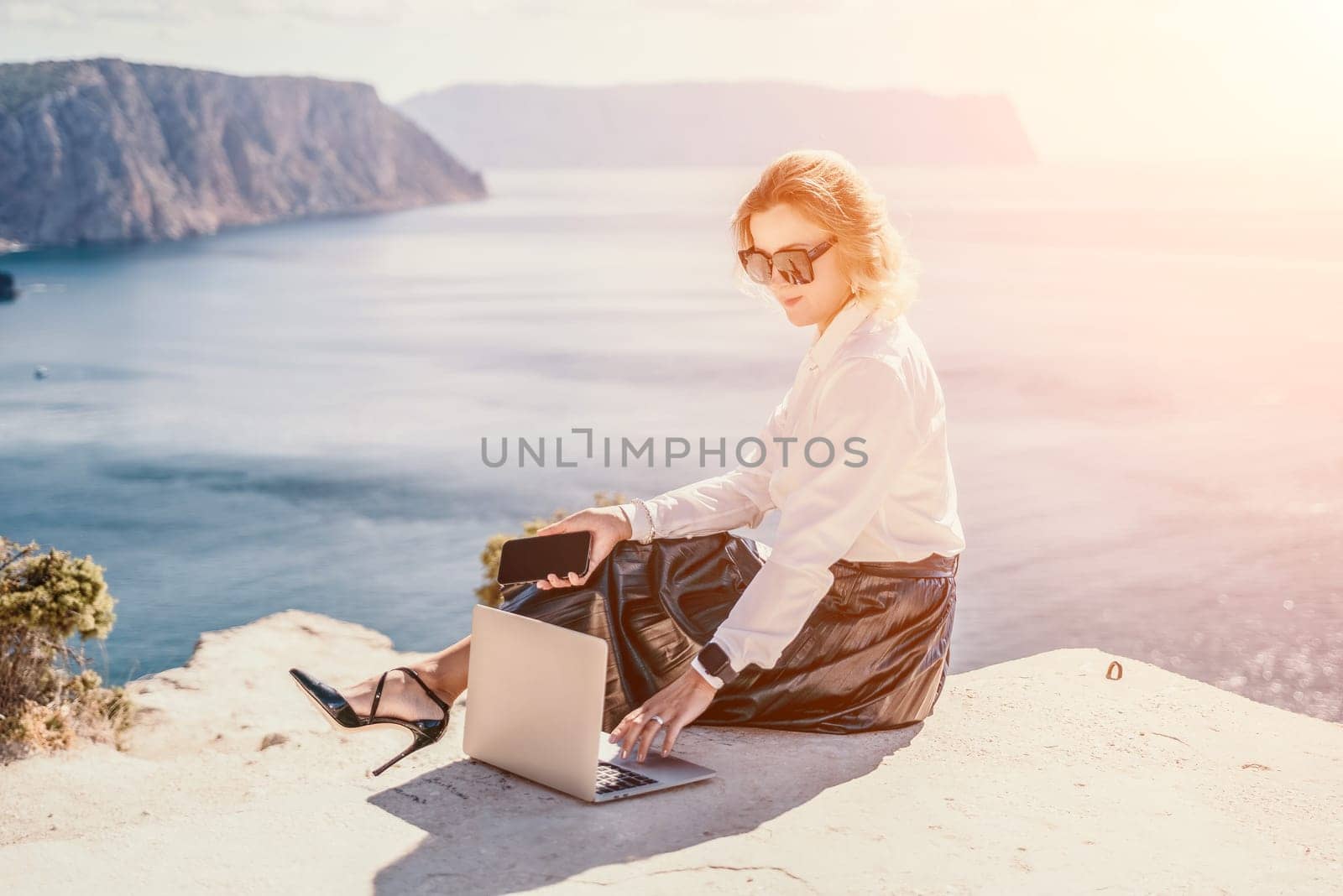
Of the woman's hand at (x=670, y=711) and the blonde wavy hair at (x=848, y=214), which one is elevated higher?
the blonde wavy hair at (x=848, y=214)

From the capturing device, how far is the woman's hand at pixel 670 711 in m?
2.53

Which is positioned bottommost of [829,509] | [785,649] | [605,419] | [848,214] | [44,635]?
[605,419]

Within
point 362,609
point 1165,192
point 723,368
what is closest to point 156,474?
point 362,609

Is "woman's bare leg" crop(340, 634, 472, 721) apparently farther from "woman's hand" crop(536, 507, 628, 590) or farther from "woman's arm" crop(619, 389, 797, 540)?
"woman's arm" crop(619, 389, 797, 540)

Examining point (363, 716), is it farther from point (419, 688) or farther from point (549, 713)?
point (549, 713)

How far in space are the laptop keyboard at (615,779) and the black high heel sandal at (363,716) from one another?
0.35 meters

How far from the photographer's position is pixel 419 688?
8.85ft

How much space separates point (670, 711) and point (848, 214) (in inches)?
42.0

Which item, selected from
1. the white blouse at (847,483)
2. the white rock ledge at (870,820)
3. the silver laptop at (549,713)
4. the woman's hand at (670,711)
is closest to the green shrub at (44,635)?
the white rock ledge at (870,820)

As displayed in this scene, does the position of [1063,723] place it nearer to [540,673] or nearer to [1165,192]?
[540,673]

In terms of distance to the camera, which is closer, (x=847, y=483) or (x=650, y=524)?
(x=847, y=483)

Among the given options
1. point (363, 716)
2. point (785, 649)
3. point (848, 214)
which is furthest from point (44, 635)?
point (848, 214)

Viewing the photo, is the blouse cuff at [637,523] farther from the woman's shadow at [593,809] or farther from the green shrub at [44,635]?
the green shrub at [44,635]

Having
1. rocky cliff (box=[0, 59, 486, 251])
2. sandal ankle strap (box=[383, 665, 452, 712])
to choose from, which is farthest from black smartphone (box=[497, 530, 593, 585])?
rocky cliff (box=[0, 59, 486, 251])
